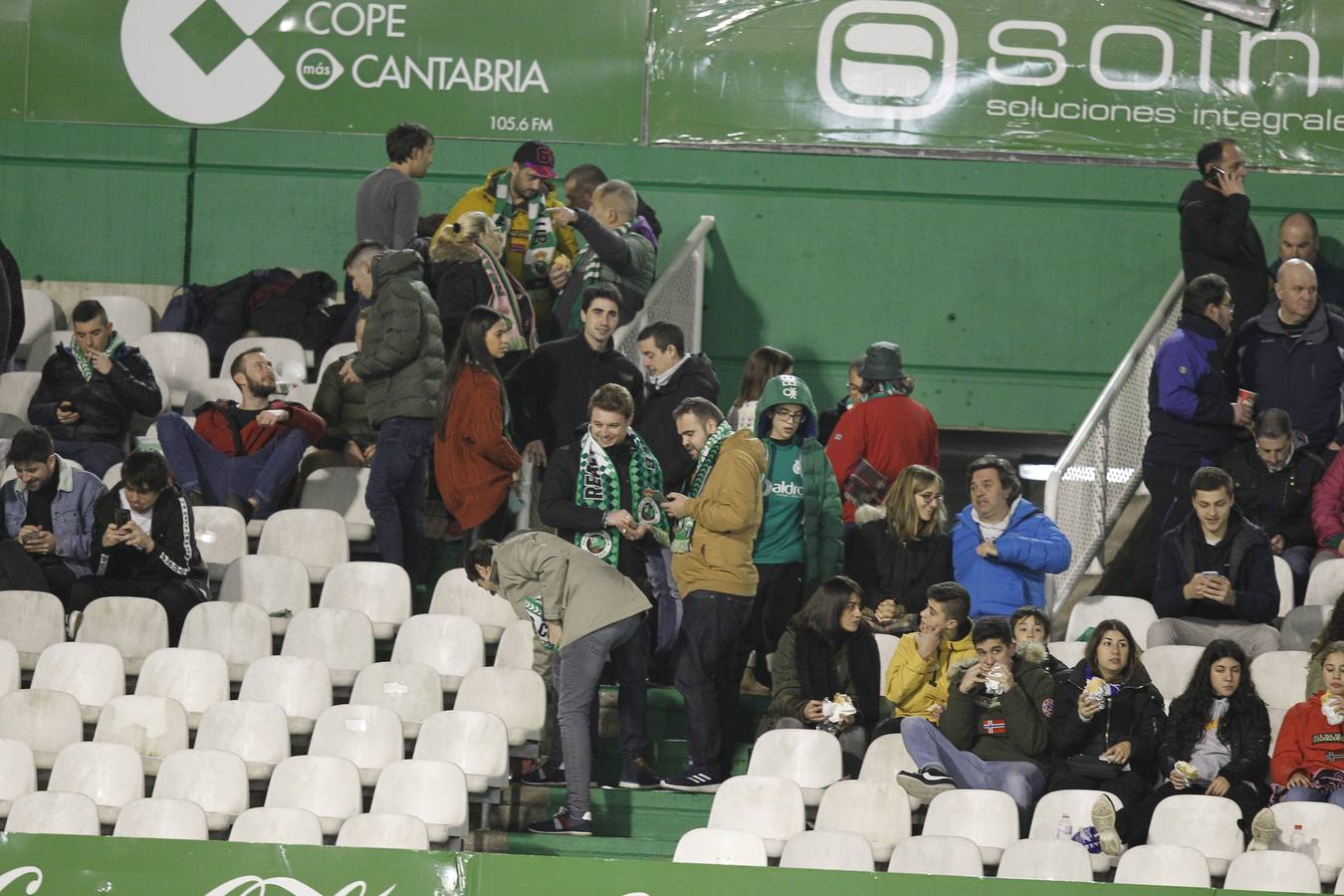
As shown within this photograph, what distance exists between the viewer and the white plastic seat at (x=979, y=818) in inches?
256

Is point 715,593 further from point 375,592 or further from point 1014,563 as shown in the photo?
point 375,592

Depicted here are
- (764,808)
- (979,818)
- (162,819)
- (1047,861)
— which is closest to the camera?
(1047,861)

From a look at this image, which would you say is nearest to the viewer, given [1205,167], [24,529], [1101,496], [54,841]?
[54,841]

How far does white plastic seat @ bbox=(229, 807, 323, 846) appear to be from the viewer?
6.41 m

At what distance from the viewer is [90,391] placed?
8719mm

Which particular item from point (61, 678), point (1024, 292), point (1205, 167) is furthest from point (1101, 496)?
point (61, 678)

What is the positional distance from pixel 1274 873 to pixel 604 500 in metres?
2.74

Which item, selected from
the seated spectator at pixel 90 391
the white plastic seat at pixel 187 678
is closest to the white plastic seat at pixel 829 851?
the white plastic seat at pixel 187 678

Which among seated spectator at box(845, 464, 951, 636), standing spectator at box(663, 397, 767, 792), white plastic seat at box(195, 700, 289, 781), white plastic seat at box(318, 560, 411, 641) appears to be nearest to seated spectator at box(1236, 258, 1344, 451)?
seated spectator at box(845, 464, 951, 636)

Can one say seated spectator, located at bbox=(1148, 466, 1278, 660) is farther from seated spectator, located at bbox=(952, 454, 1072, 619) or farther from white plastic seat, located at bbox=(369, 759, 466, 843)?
white plastic seat, located at bbox=(369, 759, 466, 843)

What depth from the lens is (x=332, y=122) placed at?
10.7 metres

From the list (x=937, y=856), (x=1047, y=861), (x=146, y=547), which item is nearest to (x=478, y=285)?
(x=146, y=547)

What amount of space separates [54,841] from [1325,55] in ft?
24.8

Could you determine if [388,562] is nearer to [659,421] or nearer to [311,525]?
[311,525]
